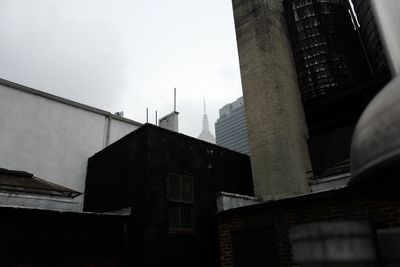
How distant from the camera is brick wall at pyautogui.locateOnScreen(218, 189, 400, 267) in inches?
231

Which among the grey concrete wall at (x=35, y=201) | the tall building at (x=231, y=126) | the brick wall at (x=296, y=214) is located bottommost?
the brick wall at (x=296, y=214)

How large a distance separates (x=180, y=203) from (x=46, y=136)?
19.9 ft

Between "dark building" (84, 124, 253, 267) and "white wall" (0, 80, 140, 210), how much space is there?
1.83 m

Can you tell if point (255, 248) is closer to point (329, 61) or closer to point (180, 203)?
point (180, 203)

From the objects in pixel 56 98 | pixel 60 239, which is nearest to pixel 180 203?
pixel 60 239

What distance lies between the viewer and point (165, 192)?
8.77 meters

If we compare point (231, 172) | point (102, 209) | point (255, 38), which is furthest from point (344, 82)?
point (102, 209)

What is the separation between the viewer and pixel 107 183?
33.3 ft

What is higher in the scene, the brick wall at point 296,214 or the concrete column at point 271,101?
the concrete column at point 271,101

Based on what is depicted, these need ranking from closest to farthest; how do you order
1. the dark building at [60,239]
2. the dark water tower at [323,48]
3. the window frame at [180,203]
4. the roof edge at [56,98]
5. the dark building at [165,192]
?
the dark building at [60,239] < the dark building at [165,192] < the window frame at [180,203] < the roof edge at [56,98] < the dark water tower at [323,48]

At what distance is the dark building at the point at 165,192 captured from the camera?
26.9 feet

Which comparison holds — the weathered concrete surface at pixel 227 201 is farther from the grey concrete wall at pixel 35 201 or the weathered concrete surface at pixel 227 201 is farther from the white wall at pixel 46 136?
the white wall at pixel 46 136

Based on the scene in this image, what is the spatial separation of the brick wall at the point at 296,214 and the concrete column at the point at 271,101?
2.80m

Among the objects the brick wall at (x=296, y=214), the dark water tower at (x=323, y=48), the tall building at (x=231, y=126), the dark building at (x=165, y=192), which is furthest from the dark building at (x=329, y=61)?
the tall building at (x=231, y=126)
